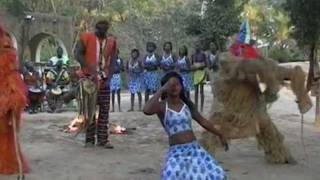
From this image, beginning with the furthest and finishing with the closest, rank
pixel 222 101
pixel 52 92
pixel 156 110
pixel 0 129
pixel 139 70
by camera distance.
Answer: pixel 52 92 → pixel 139 70 → pixel 222 101 → pixel 0 129 → pixel 156 110

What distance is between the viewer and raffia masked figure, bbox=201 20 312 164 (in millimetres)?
7418

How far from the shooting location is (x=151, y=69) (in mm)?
15586

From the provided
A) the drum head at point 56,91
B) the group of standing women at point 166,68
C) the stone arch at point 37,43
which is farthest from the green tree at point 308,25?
the stone arch at point 37,43

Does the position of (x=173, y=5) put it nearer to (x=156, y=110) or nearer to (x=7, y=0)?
(x=7, y=0)

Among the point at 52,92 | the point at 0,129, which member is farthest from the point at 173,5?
the point at 0,129

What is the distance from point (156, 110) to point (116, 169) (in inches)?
92.6

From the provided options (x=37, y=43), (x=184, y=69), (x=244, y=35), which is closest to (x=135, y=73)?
(x=184, y=69)

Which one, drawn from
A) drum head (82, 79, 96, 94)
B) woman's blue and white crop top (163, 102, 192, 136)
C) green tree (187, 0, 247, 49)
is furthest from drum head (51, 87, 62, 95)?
woman's blue and white crop top (163, 102, 192, 136)

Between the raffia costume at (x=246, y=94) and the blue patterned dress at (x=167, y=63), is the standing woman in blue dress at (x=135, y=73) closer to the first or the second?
the blue patterned dress at (x=167, y=63)

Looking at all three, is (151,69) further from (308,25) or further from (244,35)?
(244,35)

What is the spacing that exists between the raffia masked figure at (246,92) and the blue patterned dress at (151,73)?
7.69 m

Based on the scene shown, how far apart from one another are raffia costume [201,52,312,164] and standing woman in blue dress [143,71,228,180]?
173 centimetres

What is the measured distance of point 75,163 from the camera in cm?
827

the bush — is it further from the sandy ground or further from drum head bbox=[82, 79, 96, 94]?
drum head bbox=[82, 79, 96, 94]
